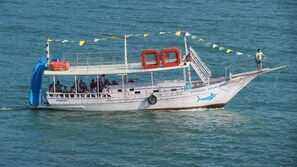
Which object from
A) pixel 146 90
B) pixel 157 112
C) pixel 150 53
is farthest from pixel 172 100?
pixel 150 53

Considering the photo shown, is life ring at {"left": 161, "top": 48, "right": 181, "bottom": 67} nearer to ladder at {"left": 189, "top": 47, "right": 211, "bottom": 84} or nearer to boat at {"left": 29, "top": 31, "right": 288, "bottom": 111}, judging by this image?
boat at {"left": 29, "top": 31, "right": 288, "bottom": 111}

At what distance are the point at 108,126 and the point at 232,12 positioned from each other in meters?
39.9

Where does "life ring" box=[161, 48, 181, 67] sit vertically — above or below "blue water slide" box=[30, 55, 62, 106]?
above

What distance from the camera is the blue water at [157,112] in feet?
208

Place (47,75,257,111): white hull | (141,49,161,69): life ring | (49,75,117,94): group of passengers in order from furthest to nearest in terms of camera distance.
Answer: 1. (49,75,117,94): group of passengers
2. (47,75,257,111): white hull
3. (141,49,161,69): life ring

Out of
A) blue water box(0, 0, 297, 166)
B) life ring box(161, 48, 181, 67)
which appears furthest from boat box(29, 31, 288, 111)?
blue water box(0, 0, 297, 166)

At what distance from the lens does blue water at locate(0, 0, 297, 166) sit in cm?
6334

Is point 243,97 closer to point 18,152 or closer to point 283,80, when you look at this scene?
point 283,80

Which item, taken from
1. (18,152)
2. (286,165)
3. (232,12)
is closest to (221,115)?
(286,165)

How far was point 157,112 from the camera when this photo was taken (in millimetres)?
73188

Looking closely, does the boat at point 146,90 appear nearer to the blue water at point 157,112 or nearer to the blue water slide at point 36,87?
the blue water slide at point 36,87

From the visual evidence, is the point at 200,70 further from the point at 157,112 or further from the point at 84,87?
the point at 84,87

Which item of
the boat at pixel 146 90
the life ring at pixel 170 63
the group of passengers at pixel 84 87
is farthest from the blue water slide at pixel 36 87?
the life ring at pixel 170 63

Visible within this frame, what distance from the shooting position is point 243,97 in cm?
7881
